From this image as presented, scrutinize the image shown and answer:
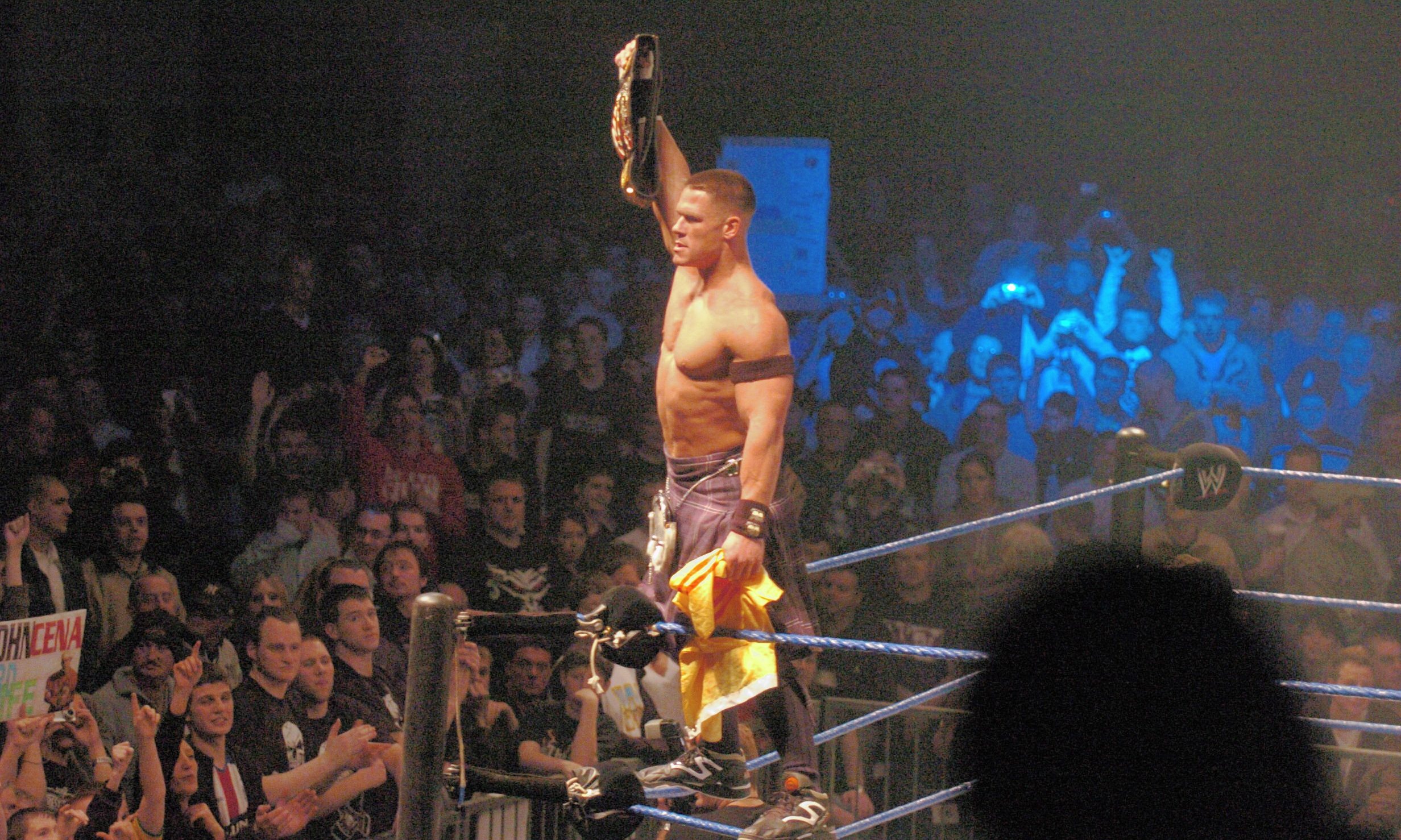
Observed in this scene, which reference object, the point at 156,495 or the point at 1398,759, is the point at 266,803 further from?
the point at 1398,759

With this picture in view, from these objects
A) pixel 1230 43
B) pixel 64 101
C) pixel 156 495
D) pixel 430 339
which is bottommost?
pixel 156 495

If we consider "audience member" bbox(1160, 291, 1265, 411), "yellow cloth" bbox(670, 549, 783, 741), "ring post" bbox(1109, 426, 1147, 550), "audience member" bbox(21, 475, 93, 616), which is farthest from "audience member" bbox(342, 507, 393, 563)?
"audience member" bbox(1160, 291, 1265, 411)

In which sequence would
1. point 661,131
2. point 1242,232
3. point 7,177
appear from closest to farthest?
point 661,131 < point 7,177 < point 1242,232

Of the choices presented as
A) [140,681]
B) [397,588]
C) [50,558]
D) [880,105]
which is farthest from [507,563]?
[880,105]

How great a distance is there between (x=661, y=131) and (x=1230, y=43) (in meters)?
5.20

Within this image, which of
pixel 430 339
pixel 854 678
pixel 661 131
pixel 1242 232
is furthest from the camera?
pixel 1242 232

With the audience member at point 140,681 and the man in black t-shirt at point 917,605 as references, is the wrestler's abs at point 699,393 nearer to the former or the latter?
the audience member at point 140,681

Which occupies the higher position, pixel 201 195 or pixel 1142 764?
pixel 201 195

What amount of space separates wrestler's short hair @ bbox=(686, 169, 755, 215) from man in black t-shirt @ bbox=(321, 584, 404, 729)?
6.00 feet

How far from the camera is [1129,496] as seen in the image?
2.82 metres

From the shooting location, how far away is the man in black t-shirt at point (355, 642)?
3.88 m

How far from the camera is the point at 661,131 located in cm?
285

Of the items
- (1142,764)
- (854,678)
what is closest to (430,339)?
(854,678)

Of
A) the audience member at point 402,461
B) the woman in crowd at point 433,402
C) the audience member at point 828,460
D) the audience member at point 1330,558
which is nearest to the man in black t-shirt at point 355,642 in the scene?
the audience member at point 402,461
